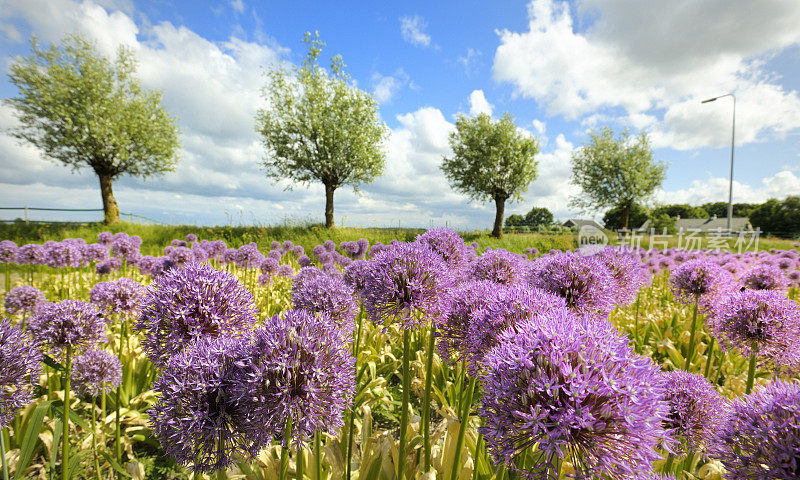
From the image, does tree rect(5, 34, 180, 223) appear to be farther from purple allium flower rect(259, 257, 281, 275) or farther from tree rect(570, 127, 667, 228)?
tree rect(570, 127, 667, 228)

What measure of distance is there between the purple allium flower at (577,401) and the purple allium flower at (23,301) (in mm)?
5689

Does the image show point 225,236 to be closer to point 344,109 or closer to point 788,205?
point 344,109

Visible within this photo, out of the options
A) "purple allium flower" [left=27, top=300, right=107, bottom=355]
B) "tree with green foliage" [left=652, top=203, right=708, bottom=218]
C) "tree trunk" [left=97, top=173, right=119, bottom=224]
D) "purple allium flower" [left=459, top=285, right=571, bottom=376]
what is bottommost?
"purple allium flower" [left=27, top=300, right=107, bottom=355]

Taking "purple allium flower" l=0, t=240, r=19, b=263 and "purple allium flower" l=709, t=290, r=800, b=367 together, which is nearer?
"purple allium flower" l=709, t=290, r=800, b=367

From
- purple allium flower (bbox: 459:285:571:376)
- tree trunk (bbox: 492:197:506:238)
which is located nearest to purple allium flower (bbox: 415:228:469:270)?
purple allium flower (bbox: 459:285:571:376)

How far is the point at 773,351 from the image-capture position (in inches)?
107

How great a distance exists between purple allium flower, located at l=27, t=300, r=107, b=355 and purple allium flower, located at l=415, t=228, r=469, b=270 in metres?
2.75

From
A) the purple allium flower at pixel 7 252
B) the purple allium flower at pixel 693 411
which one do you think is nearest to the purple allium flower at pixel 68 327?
the purple allium flower at pixel 693 411

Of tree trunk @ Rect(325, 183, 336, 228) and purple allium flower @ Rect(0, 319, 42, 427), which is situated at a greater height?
tree trunk @ Rect(325, 183, 336, 228)

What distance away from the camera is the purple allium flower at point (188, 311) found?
6.15ft

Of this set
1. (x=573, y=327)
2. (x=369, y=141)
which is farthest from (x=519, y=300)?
(x=369, y=141)

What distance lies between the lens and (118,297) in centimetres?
333

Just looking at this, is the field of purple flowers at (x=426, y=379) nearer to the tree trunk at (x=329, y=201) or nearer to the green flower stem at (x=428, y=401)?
the green flower stem at (x=428, y=401)

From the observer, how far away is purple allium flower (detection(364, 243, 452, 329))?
221 centimetres
